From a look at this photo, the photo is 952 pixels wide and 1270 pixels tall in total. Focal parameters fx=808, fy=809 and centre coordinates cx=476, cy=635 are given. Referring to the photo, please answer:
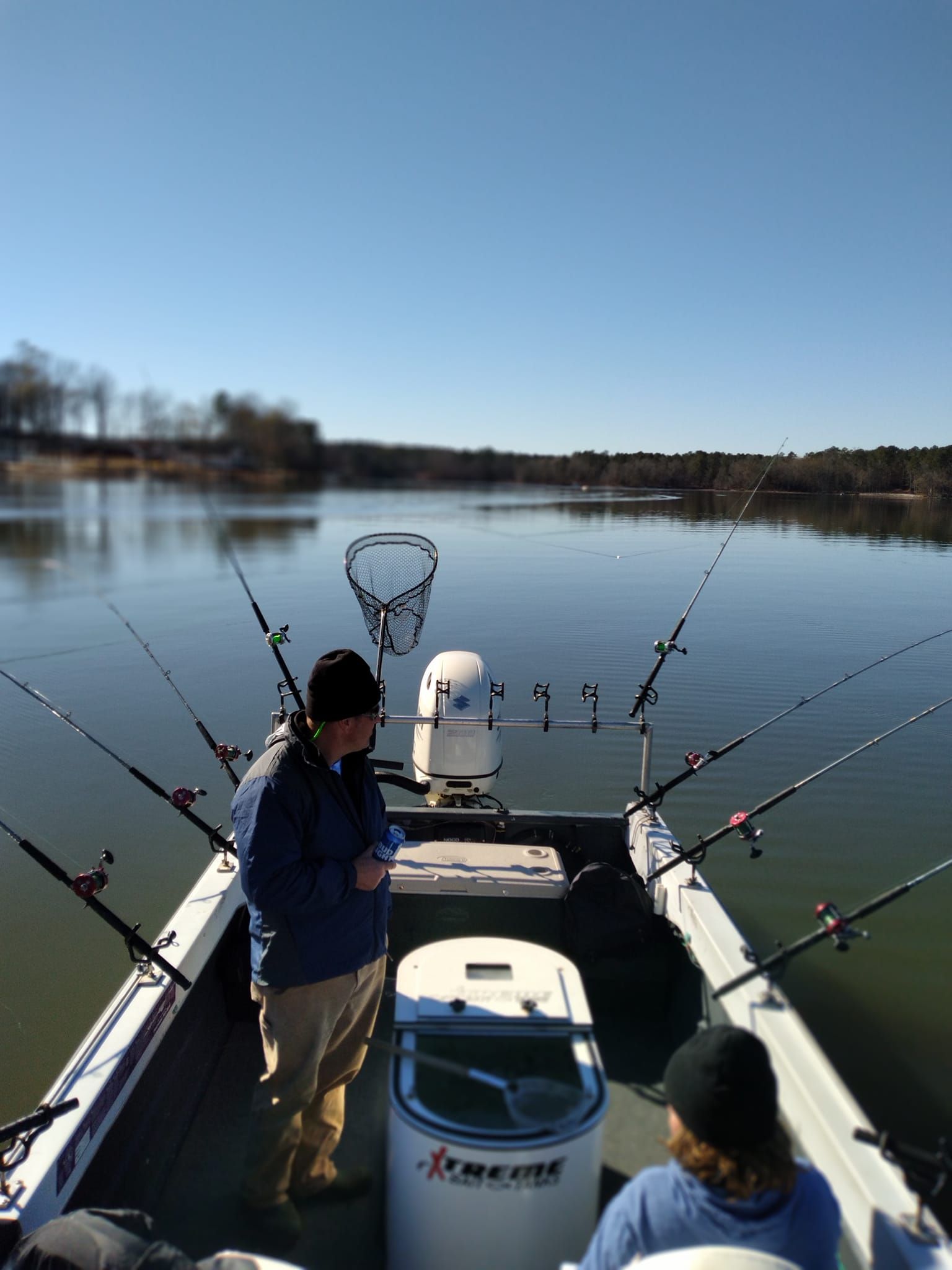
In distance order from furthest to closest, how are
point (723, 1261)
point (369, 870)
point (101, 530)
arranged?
point (101, 530) → point (369, 870) → point (723, 1261)

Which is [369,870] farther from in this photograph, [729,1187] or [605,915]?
[605,915]

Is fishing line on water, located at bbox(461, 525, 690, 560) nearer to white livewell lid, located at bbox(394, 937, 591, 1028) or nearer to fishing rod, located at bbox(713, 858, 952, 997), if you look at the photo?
fishing rod, located at bbox(713, 858, 952, 997)

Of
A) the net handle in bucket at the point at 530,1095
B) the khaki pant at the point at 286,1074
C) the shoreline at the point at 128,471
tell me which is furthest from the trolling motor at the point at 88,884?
the shoreline at the point at 128,471

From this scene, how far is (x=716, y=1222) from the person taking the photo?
4.38 feet

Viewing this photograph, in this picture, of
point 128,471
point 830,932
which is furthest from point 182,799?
point 830,932

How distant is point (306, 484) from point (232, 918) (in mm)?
1783

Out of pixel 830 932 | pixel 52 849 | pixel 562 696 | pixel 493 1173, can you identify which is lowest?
pixel 52 849

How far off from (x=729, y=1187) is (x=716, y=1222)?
6 cm

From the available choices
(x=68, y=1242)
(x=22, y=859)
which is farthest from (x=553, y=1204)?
(x=22, y=859)

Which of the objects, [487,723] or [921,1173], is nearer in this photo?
[921,1173]

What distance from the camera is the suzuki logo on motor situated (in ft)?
5.32

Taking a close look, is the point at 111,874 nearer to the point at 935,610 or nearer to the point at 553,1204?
the point at 553,1204

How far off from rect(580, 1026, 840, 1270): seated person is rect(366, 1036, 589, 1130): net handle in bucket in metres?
0.31

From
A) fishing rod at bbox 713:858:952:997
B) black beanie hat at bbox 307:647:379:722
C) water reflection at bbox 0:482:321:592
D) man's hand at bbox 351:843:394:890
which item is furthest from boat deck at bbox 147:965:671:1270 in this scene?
water reflection at bbox 0:482:321:592
